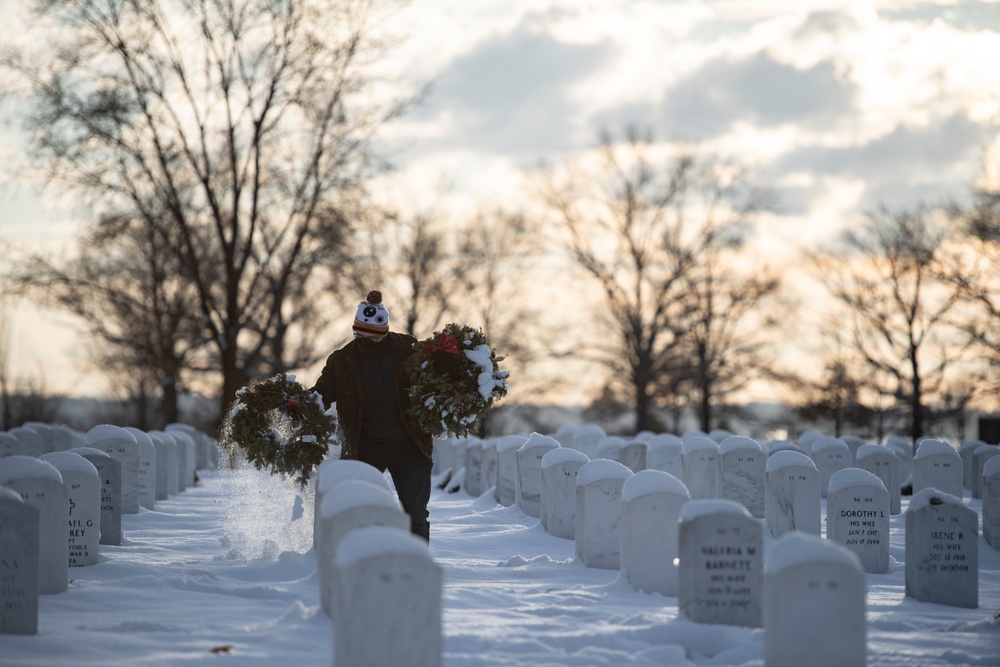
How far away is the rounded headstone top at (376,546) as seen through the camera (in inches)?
196

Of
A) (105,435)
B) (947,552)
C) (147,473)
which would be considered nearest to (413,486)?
(947,552)

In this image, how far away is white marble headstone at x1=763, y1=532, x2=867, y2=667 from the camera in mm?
5371

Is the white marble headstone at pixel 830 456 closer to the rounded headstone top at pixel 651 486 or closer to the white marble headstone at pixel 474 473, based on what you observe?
the white marble headstone at pixel 474 473

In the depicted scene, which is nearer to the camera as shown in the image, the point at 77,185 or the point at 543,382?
the point at 77,185

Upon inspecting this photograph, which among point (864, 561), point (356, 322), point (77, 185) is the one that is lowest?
point (864, 561)

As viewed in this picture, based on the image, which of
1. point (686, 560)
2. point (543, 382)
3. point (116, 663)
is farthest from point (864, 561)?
point (543, 382)

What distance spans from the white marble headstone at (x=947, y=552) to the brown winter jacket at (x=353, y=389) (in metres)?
3.90

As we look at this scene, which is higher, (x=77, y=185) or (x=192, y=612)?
(x=77, y=185)

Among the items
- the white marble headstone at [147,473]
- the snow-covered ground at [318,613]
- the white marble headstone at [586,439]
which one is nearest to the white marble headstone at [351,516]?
the snow-covered ground at [318,613]

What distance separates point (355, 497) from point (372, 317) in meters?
2.17

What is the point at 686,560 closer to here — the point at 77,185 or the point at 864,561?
the point at 864,561

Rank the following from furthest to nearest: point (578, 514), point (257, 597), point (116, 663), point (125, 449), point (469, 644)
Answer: point (125, 449) < point (578, 514) < point (257, 597) < point (469, 644) < point (116, 663)

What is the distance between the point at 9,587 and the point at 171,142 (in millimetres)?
15702

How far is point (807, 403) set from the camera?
3516 cm
